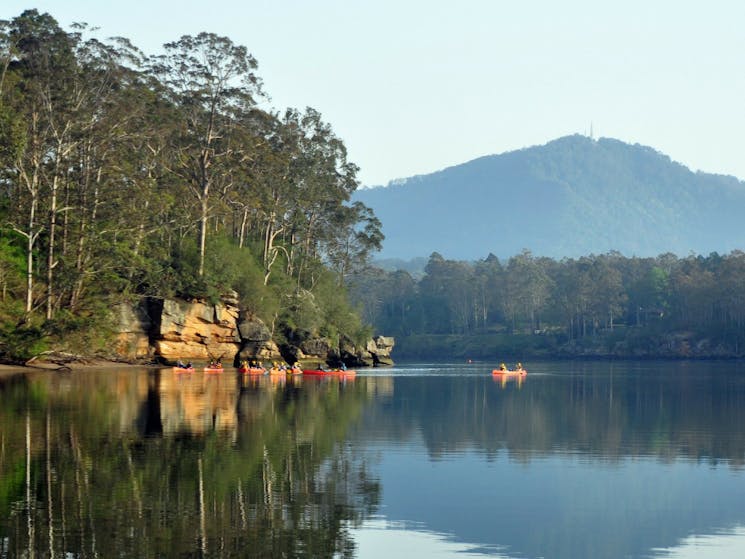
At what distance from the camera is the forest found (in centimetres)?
6538

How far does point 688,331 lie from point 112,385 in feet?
393

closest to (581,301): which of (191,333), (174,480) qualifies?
(191,333)

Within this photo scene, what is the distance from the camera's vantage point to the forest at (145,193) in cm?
6538

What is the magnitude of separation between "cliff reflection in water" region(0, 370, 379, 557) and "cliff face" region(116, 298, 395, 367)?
111 ft

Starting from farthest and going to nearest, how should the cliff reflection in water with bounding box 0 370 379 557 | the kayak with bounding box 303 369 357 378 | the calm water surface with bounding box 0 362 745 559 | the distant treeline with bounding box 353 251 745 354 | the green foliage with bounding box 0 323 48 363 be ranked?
1. the distant treeline with bounding box 353 251 745 354
2. the kayak with bounding box 303 369 357 378
3. the green foliage with bounding box 0 323 48 363
4. the calm water surface with bounding box 0 362 745 559
5. the cliff reflection in water with bounding box 0 370 379 557

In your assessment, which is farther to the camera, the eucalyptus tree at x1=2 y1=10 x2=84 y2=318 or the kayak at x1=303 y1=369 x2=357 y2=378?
the kayak at x1=303 y1=369 x2=357 y2=378

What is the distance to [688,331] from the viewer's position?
160625mm

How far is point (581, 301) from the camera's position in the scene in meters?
173

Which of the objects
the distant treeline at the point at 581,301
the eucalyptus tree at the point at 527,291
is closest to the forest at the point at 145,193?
the distant treeline at the point at 581,301

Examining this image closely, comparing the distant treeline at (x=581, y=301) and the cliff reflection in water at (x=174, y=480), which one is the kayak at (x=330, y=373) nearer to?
the cliff reflection in water at (x=174, y=480)

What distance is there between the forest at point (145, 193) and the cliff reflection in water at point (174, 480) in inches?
884

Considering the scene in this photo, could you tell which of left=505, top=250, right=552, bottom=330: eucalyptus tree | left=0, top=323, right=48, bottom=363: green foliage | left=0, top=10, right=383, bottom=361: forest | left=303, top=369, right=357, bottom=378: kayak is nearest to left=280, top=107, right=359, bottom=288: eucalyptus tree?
left=0, top=10, right=383, bottom=361: forest

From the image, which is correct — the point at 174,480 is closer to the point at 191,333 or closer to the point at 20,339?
the point at 20,339

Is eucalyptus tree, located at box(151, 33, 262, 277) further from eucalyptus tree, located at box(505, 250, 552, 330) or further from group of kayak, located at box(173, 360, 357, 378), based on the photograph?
eucalyptus tree, located at box(505, 250, 552, 330)
